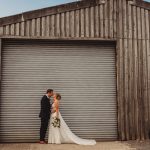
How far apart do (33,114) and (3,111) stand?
3.41 feet

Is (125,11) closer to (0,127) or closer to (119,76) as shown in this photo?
(119,76)

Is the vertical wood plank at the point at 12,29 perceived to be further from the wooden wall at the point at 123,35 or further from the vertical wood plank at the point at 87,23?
the vertical wood plank at the point at 87,23

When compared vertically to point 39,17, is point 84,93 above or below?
below

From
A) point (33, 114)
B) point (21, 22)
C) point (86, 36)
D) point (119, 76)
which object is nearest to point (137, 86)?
→ point (119, 76)

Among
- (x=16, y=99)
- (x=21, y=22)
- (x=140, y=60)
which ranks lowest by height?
(x=16, y=99)

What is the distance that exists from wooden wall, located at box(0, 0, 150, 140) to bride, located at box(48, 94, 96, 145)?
1.71 meters

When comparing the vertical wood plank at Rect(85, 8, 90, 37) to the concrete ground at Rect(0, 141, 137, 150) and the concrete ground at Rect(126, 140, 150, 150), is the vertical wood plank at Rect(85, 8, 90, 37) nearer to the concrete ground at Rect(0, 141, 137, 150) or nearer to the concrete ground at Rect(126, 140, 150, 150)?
the concrete ground at Rect(0, 141, 137, 150)

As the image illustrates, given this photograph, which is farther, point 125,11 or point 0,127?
point 125,11

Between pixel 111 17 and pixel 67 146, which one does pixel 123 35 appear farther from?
pixel 67 146

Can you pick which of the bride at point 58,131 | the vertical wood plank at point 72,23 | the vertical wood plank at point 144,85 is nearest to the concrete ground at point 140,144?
the vertical wood plank at point 144,85

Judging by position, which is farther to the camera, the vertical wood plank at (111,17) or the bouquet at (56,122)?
the vertical wood plank at (111,17)

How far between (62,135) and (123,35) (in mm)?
4208

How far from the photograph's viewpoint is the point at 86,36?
1411 cm

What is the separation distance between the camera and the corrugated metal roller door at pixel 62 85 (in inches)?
544
